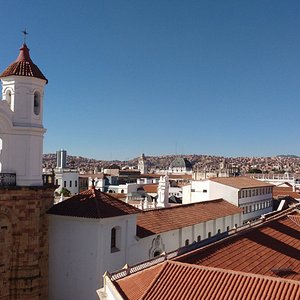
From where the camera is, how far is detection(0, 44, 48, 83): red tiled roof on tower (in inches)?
725

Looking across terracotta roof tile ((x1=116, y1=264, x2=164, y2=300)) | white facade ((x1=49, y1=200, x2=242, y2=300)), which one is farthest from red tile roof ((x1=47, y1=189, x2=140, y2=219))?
terracotta roof tile ((x1=116, y1=264, x2=164, y2=300))

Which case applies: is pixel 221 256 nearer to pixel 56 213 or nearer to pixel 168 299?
pixel 168 299

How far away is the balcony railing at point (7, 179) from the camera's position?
1745cm

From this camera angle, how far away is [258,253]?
18062 mm

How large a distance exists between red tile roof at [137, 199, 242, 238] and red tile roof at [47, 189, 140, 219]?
2.68 meters

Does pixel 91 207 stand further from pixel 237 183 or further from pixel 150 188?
pixel 150 188

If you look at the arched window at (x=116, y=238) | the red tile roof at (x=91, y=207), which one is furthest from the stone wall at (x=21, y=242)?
the arched window at (x=116, y=238)

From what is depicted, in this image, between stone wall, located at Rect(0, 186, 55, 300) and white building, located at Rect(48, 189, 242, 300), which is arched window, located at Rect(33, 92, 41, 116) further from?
white building, located at Rect(48, 189, 242, 300)

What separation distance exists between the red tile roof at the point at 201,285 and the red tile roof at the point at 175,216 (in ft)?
27.3

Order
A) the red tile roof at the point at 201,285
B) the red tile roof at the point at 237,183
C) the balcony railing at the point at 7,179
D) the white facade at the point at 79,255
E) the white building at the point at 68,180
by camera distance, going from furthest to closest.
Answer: the white building at the point at 68,180 → the red tile roof at the point at 237,183 → the white facade at the point at 79,255 → the balcony railing at the point at 7,179 → the red tile roof at the point at 201,285

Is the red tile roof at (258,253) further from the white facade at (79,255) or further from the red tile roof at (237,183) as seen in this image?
the red tile roof at (237,183)

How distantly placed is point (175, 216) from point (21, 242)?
11501mm

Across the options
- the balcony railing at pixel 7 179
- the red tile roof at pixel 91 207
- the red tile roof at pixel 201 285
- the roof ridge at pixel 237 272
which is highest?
the balcony railing at pixel 7 179

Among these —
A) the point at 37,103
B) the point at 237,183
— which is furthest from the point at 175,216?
the point at 237,183
